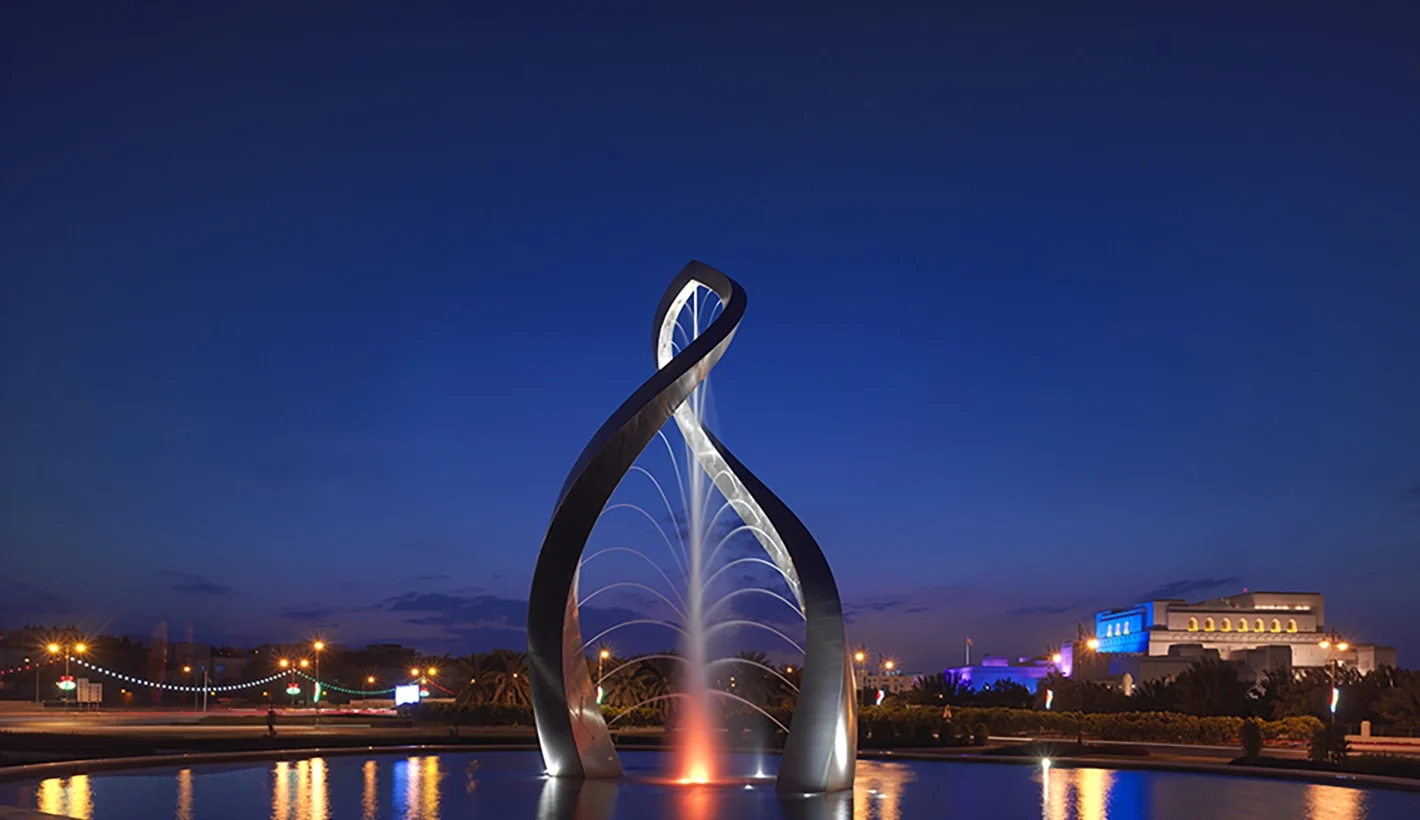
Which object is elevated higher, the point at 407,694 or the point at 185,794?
the point at 185,794

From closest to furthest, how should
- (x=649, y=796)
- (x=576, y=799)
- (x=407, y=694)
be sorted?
(x=576, y=799) → (x=649, y=796) → (x=407, y=694)

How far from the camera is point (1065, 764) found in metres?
28.2

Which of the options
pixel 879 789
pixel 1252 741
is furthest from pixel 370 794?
pixel 1252 741

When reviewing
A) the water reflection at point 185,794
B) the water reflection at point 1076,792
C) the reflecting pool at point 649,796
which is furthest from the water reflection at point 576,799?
the water reflection at point 1076,792

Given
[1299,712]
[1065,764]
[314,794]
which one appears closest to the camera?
[314,794]

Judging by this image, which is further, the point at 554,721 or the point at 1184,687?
the point at 1184,687

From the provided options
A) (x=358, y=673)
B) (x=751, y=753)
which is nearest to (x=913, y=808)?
(x=751, y=753)

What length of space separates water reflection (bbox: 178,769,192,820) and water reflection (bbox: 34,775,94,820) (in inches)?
43.7

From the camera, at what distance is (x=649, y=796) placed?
61.7 feet

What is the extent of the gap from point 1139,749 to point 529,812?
85.0 feet

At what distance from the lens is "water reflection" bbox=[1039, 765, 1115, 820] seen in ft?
58.9

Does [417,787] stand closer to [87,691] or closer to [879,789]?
[879,789]

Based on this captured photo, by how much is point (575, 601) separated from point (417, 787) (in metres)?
3.98

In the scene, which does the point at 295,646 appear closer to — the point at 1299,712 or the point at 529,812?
the point at 1299,712
